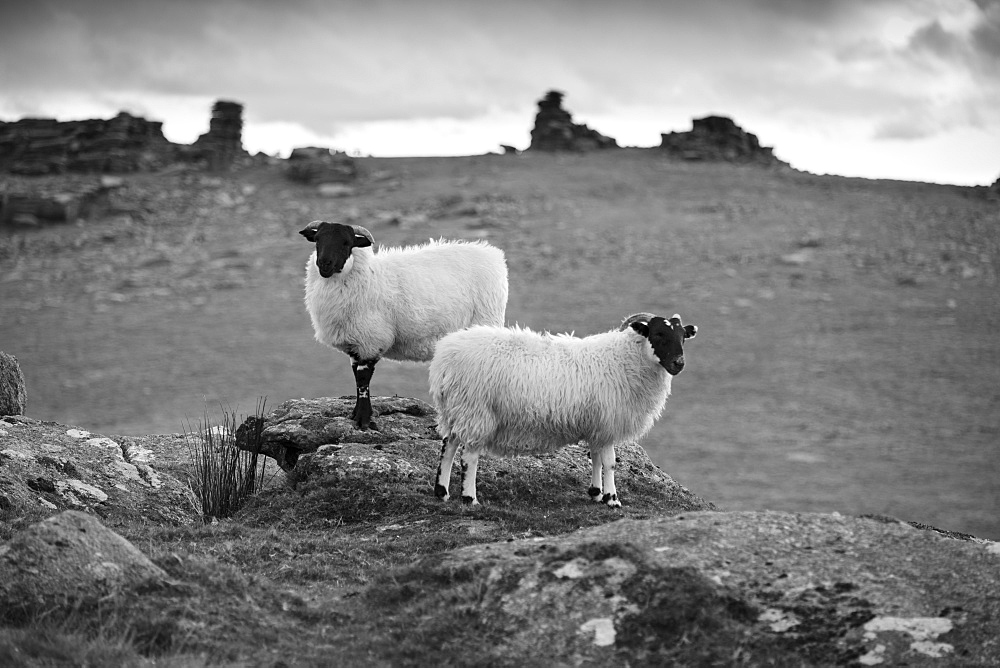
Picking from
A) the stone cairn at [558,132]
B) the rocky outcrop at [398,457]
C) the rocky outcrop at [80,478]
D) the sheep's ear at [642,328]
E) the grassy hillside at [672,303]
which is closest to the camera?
the rocky outcrop at [80,478]

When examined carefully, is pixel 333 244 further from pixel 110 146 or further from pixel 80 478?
pixel 110 146

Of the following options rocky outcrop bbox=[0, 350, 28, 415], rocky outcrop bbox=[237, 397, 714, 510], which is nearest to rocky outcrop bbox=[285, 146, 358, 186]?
rocky outcrop bbox=[0, 350, 28, 415]

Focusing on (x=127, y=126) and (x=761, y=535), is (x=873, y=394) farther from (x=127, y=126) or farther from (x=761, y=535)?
(x=127, y=126)

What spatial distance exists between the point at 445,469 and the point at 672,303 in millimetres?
47586

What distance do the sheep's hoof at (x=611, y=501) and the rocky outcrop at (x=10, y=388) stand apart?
318 inches

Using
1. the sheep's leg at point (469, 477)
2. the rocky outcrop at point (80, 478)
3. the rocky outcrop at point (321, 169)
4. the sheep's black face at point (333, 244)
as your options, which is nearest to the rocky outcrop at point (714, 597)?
the sheep's leg at point (469, 477)

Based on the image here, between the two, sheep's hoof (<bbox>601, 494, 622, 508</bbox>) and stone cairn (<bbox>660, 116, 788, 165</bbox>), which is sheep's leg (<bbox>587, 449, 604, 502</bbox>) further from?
stone cairn (<bbox>660, 116, 788, 165</bbox>)

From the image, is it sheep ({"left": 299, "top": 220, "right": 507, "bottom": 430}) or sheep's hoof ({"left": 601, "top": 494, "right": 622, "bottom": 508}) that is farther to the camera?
sheep ({"left": 299, "top": 220, "right": 507, "bottom": 430})

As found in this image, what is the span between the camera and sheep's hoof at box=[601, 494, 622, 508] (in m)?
12.4

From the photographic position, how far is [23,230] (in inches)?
2756

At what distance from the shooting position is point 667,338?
40.9 feet

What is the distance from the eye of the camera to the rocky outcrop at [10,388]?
48.9 feet

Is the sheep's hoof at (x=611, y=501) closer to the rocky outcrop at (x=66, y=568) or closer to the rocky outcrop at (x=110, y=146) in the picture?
the rocky outcrop at (x=66, y=568)

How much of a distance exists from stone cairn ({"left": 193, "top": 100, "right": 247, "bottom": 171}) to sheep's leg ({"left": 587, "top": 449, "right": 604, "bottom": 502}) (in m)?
72.6
